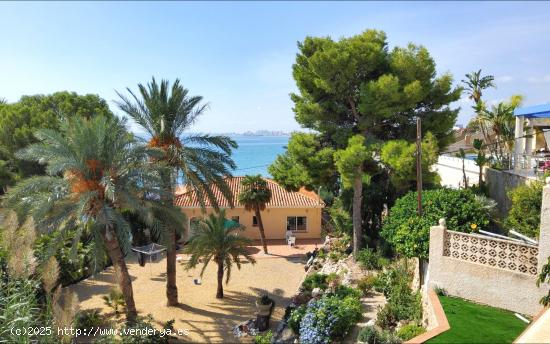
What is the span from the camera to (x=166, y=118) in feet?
48.9

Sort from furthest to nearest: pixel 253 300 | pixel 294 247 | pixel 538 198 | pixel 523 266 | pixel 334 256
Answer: pixel 294 247 → pixel 334 256 → pixel 253 300 → pixel 538 198 → pixel 523 266

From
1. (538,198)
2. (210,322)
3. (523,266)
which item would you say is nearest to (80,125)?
(210,322)

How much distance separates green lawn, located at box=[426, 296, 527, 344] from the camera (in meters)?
8.14

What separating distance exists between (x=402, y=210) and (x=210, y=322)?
8653mm

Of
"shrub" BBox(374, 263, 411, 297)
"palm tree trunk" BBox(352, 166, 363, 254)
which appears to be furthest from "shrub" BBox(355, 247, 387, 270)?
"shrub" BBox(374, 263, 411, 297)

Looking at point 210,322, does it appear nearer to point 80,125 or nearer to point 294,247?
point 80,125

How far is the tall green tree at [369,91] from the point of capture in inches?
688

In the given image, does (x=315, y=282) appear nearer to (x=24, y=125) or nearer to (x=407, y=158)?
(x=407, y=158)

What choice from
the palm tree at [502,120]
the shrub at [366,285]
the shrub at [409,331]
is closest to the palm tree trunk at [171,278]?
the shrub at [366,285]

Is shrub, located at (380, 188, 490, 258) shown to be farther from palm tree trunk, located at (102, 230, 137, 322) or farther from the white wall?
palm tree trunk, located at (102, 230, 137, 322)

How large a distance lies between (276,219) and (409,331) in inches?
702

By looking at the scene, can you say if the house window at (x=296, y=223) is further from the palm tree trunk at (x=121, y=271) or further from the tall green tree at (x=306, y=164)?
the palm tree trunk at (x=121, y=271)

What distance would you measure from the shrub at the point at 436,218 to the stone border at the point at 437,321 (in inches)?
74.7

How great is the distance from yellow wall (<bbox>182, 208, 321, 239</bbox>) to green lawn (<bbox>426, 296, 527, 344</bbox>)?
1708 cm
